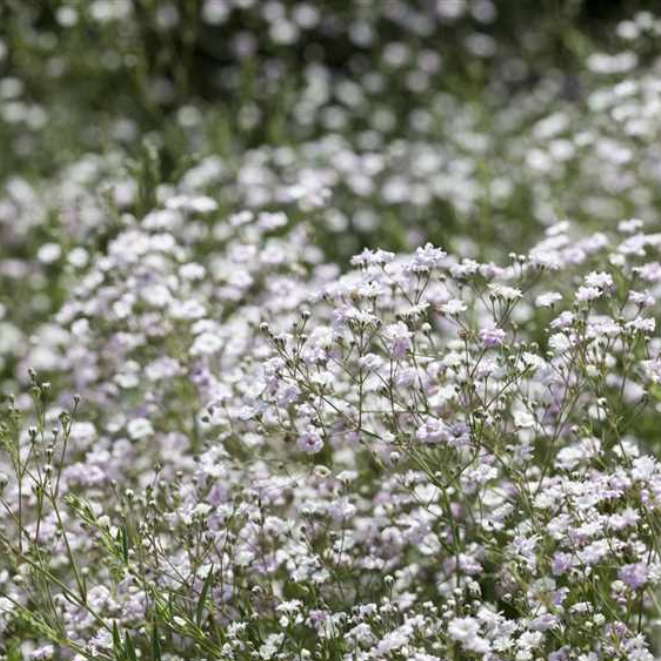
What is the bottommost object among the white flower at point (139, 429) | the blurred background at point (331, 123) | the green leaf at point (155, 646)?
the green leaf at point (155, 646)

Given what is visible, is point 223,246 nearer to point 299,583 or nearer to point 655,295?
point 655,295

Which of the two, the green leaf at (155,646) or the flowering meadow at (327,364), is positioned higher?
the flowering meadow at (327,364)

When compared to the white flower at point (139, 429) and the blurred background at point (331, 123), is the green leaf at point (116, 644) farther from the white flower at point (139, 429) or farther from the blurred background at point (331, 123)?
the blurred background at point (331, 123)

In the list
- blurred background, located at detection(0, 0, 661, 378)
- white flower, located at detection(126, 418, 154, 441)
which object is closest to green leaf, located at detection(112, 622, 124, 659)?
white flower, located at detection(126, 418, 154, 441)

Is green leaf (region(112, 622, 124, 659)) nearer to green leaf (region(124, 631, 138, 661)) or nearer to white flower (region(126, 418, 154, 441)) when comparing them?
green leaf (region(124, 631, 138, 661))

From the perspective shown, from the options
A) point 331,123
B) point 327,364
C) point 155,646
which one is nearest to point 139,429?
point 327,364

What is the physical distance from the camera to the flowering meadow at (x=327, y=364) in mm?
3322

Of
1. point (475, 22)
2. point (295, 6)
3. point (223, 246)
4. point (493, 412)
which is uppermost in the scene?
point (475, 22)

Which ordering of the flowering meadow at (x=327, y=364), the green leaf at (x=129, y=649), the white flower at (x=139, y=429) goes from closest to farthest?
the green leaf at (x=129, y=649), the flowering meadow at (x=327, y=364), the white flower at (x=139, y=429)

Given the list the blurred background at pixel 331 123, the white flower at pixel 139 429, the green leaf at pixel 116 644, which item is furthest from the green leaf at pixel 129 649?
the blurred background at pixel 331 123

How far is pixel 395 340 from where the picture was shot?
11.3 ft

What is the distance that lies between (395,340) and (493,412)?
328 mm

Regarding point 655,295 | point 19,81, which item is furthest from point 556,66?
point 655,295

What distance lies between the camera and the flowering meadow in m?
3.32
